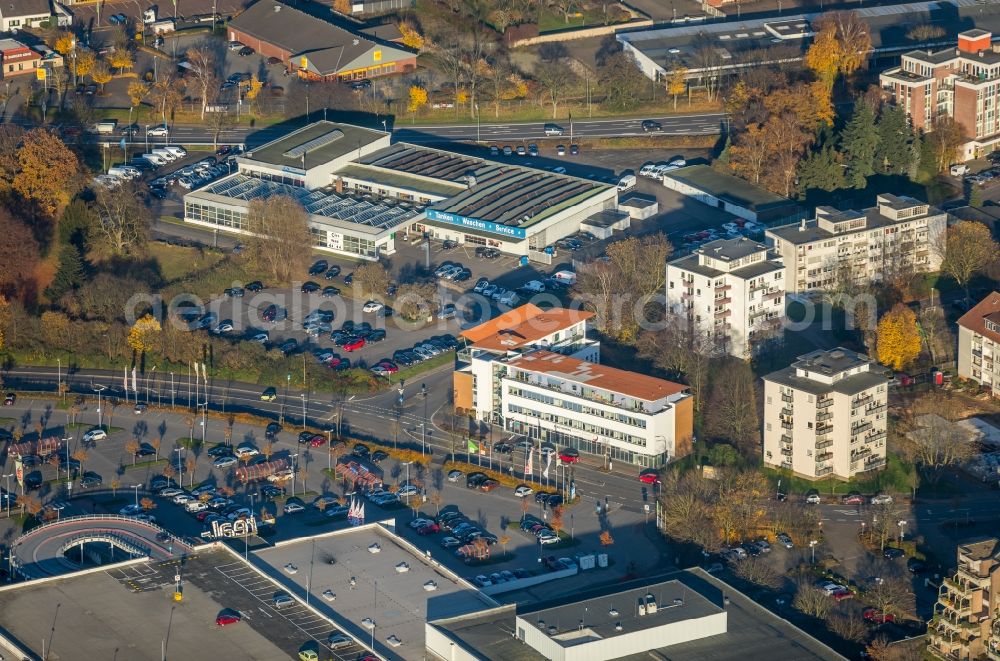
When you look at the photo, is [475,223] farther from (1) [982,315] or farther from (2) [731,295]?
(1) [982,315]

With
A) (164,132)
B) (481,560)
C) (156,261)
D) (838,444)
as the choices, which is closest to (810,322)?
(838,444)

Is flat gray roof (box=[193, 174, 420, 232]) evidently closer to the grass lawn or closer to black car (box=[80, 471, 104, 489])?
the grass lawn

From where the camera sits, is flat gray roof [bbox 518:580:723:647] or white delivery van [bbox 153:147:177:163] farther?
white delivery van [bbox 153:147:177:163]

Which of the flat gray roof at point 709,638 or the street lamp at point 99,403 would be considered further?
the street lamp at point 99,403

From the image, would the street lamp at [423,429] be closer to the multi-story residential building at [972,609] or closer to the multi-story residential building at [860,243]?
the multi-story residential building at [860,243]

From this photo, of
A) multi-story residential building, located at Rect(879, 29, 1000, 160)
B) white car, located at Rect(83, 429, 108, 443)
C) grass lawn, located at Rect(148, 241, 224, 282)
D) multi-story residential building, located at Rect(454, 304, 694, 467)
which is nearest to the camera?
multi-story residential building, located at Rect(454, 304, 694, 467)

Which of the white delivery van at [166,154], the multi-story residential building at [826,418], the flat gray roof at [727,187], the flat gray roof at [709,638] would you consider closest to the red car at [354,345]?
the multi-story residential building at [826,418]

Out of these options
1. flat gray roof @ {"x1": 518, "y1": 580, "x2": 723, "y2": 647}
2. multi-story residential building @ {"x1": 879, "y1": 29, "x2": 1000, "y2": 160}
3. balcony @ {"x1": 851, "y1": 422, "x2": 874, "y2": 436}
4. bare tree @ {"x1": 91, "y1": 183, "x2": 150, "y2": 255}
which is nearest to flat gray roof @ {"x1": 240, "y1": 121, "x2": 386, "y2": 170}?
bare tree @ {"x1": 91, "y1": 183, "x2": 150, "y2": 255}
